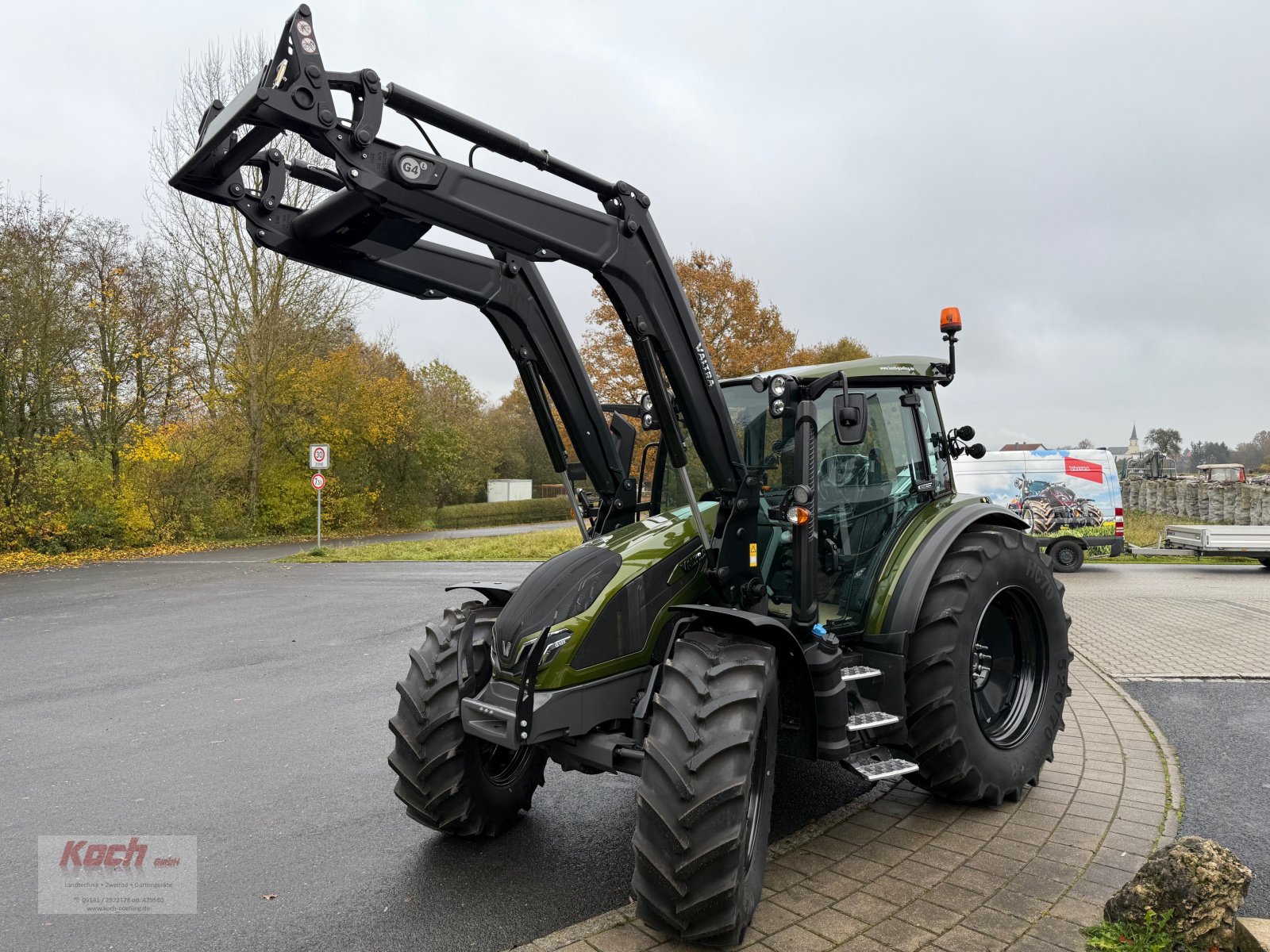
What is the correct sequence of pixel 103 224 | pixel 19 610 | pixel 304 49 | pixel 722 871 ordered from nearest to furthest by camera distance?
pixel 304 49
pixel 722 871
pixel 19 610
pixel 103 224

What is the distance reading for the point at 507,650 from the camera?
3.42 m

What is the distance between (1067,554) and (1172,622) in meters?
6.26

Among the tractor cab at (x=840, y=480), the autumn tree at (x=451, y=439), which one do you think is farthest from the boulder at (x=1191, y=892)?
the autumn tree at (x=451, y=439)

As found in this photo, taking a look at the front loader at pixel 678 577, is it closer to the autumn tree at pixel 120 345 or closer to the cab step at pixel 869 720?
the cab step at pixel 869 720

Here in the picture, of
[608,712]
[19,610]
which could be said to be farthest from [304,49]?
[19,610]

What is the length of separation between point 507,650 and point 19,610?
40.7 feet

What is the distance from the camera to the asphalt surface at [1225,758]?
12.7 feet

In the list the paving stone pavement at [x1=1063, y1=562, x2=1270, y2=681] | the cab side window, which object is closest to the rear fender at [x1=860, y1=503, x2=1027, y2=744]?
the cab side window

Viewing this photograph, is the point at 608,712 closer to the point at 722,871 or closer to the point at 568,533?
the point at 722,871

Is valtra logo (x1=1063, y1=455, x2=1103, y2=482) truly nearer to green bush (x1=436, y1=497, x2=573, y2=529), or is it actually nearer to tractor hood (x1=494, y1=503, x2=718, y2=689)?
tractor hood (x1=494, y1=503, x2=718, y2=689)

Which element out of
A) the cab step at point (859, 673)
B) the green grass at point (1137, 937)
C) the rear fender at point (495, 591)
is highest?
the rear fender at point (495, 591)

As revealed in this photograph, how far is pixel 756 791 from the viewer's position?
3.28 metres

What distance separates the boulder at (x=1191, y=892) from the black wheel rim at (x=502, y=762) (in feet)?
8.51

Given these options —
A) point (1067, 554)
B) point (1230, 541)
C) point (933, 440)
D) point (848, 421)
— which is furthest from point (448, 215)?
point (1230, 541)
